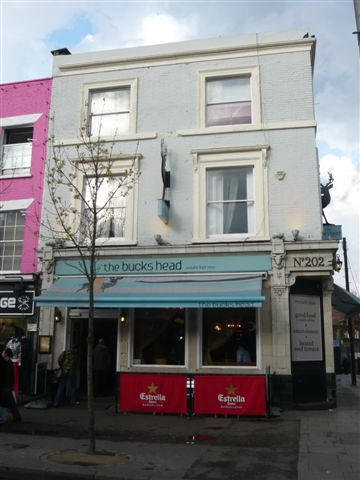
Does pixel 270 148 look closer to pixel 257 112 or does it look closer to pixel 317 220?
pixel 257 112

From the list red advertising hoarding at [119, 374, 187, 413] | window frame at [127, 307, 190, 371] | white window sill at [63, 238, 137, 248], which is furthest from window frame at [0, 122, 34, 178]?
red advertising hoarding at [119, 374, 187, 413]

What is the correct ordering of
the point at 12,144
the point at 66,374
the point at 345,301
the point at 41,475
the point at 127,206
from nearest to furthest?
the point at 41,475
the point at 66,374
the point at 127,206
the point at 12,144
the point at 345,301

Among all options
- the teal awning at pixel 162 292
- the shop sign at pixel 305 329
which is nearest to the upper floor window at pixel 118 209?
the teal awning at pixel 162 292

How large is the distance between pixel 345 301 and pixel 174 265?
651cm

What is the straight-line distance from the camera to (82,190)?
1491cm

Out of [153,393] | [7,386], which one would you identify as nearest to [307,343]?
[153,393]

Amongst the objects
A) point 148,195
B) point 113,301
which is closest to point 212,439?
point 113,301

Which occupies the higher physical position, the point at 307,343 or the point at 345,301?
the point at 345,301

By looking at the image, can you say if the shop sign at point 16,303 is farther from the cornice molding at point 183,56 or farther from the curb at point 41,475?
the curb at point 41,475

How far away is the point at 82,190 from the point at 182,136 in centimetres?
325

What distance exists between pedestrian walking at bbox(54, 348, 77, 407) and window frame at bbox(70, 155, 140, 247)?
10.2ft

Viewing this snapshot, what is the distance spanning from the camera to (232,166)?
14219 millimetres

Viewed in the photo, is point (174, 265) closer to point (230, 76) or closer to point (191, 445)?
point (191, 445)

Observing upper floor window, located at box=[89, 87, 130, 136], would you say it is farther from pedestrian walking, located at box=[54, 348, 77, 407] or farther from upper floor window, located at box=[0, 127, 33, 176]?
pedestrian walking, located at box=[54, 348, 77, 407]
